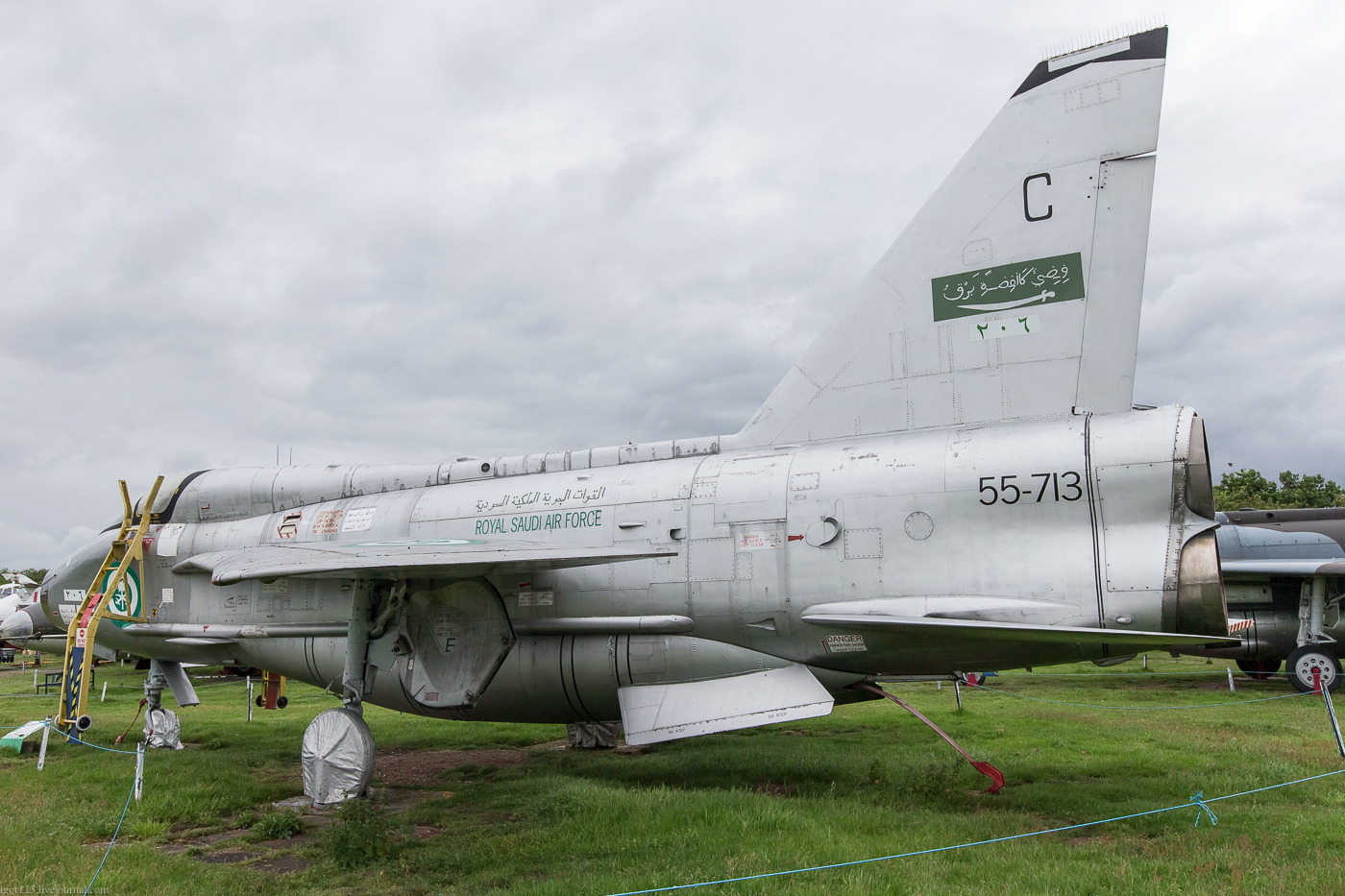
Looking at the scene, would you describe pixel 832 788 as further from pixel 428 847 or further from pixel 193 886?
pixel 193 886

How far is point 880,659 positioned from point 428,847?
13.3 feet

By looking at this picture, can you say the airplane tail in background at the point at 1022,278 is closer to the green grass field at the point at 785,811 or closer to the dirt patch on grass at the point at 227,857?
the green grass field at the point at 785,811

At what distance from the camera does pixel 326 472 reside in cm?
1120

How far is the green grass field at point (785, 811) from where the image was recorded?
533cm

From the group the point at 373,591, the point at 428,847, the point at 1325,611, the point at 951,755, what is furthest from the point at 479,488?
the point at 1325,611

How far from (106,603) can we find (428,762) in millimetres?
4526

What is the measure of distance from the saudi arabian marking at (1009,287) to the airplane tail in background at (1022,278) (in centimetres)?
1

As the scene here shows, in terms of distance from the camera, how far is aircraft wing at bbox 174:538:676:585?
6.90 meters

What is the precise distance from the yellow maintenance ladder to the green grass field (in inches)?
29.2

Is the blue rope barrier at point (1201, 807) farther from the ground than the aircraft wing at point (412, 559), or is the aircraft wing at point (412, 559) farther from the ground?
the aircraft wing at point (412, 559)

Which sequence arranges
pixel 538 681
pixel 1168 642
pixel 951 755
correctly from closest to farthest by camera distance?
pixel 1168 642 < pixel 538 681 < pixel 951 755

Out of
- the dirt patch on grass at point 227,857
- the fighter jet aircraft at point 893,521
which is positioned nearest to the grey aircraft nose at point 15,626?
the fighter jet aircraft at point 893,521

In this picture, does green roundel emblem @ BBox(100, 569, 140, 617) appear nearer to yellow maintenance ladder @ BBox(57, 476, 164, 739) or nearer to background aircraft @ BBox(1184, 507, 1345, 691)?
yellow maintenance ladder @ BBox(57, 476, 164, 739)

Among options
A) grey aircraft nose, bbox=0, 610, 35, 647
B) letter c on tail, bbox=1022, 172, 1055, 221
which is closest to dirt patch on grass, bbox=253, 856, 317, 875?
letter c on tail, bbox=1022, 172, 1055, 221
